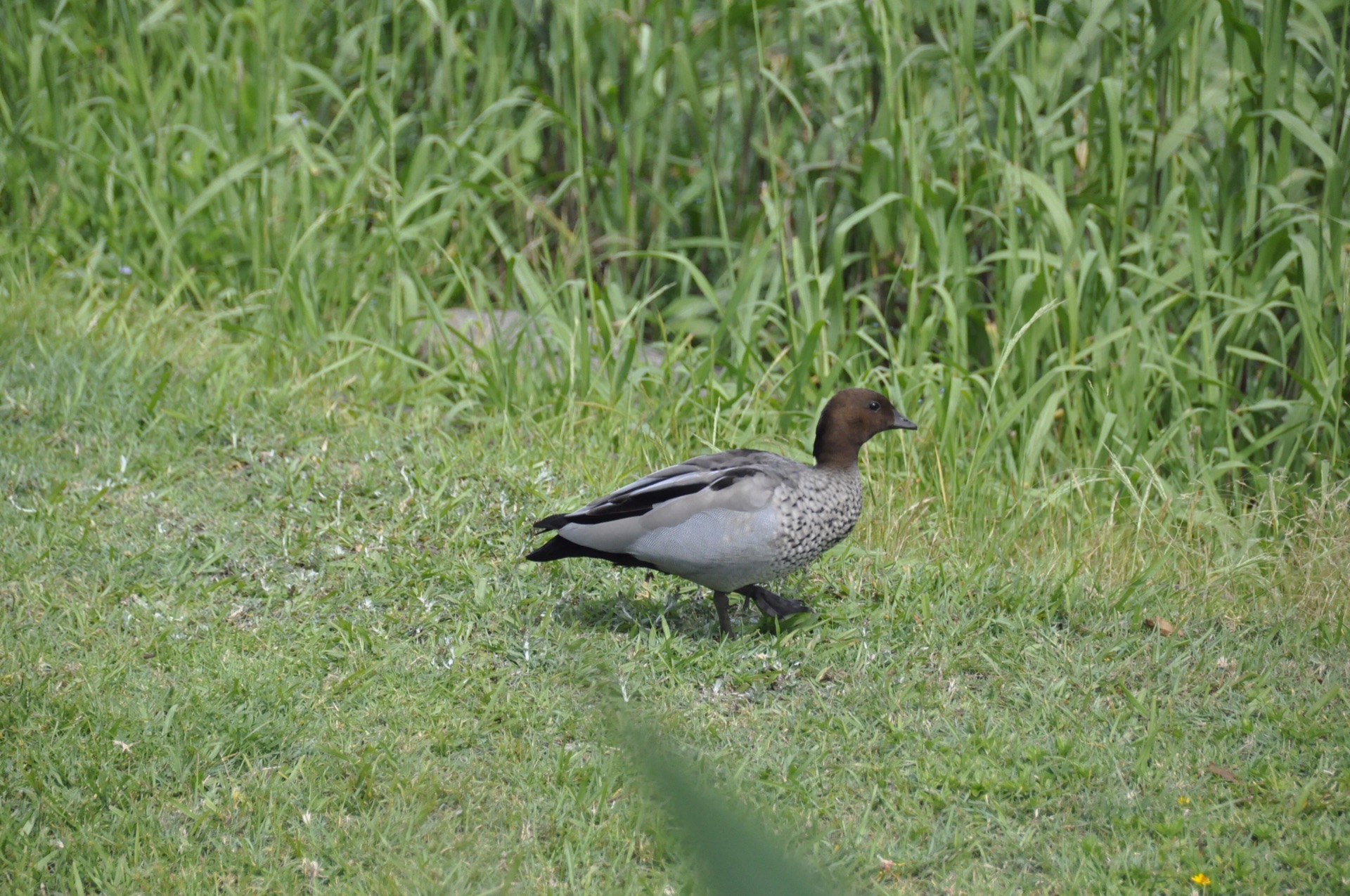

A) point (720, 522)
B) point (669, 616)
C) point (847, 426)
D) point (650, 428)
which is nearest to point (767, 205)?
point (650, 428)

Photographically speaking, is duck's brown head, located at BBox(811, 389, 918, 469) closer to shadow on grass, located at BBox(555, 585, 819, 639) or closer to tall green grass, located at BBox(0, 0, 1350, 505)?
shadow on grass, located at BBox(555, 585, 819, 639)

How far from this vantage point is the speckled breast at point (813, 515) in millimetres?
3244

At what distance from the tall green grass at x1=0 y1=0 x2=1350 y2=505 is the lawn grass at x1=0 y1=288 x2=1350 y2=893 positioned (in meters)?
0.38

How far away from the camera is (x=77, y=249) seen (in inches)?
232

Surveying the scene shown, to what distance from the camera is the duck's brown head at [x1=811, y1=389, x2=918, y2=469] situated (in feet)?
11.6

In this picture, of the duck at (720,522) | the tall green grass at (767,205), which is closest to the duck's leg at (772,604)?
the duck at (720,522)

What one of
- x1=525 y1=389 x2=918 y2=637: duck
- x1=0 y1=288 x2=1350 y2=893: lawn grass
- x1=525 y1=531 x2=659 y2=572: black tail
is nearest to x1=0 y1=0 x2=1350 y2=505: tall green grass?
x1=0 y1=288 x2=1350 y2=893: lawn grass

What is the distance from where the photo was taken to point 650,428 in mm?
4582

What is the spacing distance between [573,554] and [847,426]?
0.85 m

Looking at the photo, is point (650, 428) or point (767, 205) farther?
point (767, 205)

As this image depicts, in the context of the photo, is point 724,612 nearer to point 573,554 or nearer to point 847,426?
point 573,554

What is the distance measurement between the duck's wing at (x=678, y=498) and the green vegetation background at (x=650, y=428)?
1.31 feet

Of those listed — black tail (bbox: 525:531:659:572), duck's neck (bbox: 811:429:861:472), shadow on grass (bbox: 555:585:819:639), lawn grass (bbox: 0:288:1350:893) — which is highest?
duck's neck (bbox: 811:429:861:472)

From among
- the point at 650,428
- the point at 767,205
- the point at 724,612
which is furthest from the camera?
the point at 767,205
